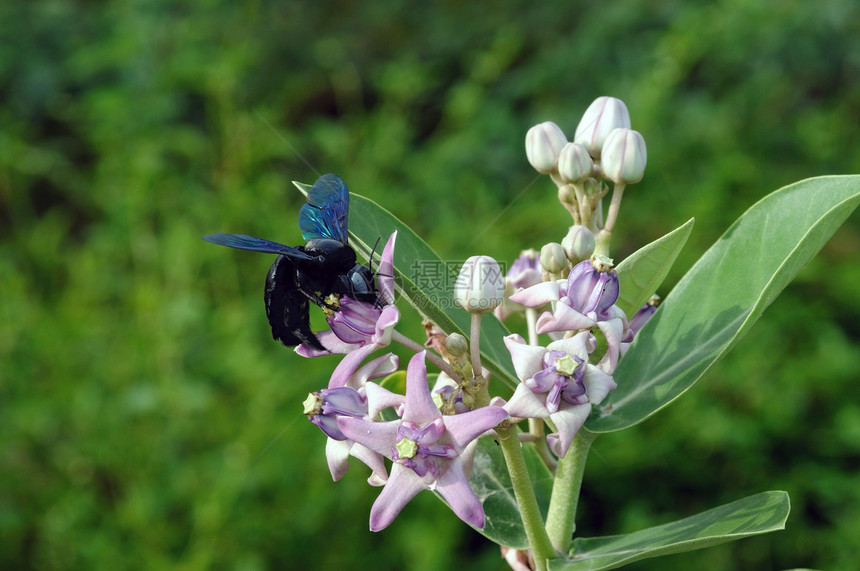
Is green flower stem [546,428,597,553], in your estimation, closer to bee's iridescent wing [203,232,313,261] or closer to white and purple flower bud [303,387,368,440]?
white and purple flower bud [303,387,368,440]

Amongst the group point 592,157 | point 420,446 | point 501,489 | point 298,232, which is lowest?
point 298,232

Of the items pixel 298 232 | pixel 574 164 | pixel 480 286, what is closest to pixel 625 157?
pixel 574 164

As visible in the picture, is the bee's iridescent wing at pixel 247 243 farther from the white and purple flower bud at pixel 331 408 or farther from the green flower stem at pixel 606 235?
the green flower stem at pixel 606 235

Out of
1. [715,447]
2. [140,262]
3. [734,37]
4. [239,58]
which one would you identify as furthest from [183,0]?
[715,447]

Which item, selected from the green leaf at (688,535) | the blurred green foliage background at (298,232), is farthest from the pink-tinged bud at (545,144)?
the blurred green foliage background at (298,232)

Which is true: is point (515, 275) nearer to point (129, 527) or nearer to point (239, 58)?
point (129, 527)

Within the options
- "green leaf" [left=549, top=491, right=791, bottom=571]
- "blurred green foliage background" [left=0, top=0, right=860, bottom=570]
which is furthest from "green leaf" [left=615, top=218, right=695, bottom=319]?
"blurred green foliage background" [left=0, top=0, right=860, bottom=570]

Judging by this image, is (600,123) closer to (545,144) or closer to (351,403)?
(545,144)
